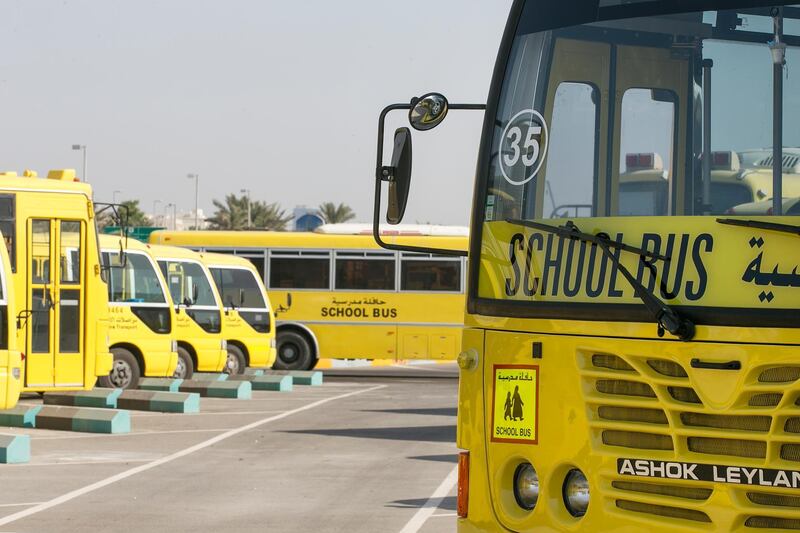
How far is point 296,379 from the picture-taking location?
28.8 meters

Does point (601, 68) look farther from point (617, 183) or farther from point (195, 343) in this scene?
point (195, 343)

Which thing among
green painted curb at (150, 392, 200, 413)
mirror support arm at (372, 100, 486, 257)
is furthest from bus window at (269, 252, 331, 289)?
mirror support arm at (372, 100, 486, 257)

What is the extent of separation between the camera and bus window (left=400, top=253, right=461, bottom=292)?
1228 inches

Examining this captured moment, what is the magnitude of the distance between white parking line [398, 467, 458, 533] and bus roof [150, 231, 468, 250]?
17.7m

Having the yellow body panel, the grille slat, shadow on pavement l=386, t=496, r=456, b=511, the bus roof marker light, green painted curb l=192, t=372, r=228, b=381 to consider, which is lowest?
green painted curb l=192, t=372, r=228, b=381

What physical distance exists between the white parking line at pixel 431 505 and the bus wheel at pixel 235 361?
1429 centimetres

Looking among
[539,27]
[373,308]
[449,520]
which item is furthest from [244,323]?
[539,27]

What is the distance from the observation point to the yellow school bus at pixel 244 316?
2788cm

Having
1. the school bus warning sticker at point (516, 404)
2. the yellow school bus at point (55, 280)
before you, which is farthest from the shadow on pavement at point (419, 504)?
the yellow school bus at point (55, 280)

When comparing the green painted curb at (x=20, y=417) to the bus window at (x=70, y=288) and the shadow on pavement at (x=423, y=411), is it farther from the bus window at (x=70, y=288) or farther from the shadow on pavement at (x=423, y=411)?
the shadow on pavement at (x=423, y=411)

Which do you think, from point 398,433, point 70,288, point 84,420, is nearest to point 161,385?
point 70,288

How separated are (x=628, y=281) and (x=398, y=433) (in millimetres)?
12458

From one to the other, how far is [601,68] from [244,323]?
2205cm

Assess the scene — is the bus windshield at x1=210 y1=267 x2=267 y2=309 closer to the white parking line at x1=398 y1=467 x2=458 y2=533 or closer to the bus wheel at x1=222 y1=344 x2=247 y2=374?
the bus wheel at x1=222 y1=344 x2=247 y2=374
